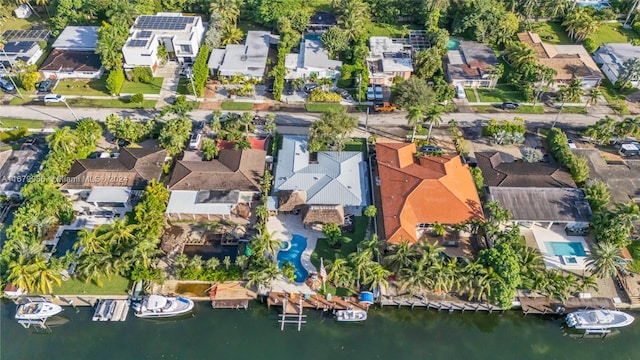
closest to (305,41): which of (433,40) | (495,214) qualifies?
(433,40)

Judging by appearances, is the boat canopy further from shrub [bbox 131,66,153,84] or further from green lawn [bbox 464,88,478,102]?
green lawn [bbox 464,88,478,102]

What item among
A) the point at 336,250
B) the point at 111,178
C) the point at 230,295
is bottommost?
the point at 230,295

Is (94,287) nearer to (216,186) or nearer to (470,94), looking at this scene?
(216,186)

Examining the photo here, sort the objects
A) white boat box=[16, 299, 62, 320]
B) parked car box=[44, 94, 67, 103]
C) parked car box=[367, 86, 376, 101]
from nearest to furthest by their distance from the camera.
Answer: white boat box=[16, 299, 62, 320] → parked car box=[44, 94, 67, 103] → parked car box=[367, 86, 376, 101]

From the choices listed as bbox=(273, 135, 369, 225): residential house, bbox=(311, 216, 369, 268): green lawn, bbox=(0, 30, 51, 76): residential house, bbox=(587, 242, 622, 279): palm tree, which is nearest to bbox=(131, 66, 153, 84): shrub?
bbox=(0, 30, 51, 76): residential house

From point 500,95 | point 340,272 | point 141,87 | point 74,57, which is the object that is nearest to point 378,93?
point 500,95

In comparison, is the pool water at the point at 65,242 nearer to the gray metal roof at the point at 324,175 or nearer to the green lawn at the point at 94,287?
the green lawn at the point at 94,287

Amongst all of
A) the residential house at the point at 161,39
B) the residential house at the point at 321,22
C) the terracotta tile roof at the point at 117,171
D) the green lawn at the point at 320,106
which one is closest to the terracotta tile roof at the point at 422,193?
the green lawn at the point at 320,106
